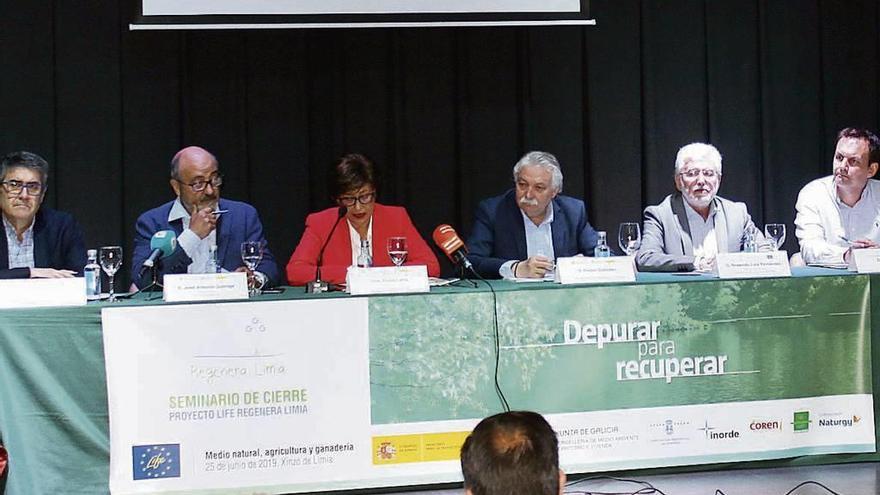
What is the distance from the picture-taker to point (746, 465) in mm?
3203

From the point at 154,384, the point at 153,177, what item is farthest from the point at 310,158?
the point at 154,384

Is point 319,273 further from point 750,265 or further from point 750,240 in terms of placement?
point 750,240

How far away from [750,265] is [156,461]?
77.1 inches

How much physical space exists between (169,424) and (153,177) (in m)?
2.02

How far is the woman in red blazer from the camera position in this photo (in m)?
3.59

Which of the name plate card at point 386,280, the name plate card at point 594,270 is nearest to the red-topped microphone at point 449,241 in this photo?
the name plate card at point 386,280

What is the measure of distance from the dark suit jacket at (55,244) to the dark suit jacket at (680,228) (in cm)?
213

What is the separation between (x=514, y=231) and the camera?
3.82 m

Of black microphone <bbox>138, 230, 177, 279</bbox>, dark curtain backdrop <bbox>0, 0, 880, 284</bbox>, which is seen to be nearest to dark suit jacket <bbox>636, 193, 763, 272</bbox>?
dark curtain backdrop <bbox>0, 0, 880, 284</bbox>

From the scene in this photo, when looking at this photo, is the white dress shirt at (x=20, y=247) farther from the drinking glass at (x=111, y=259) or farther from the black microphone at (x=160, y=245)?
the black microphone at (x=160, y=245)

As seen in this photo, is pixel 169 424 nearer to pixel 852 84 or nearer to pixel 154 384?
pixel 154 384

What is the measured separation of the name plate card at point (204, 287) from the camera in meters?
2.84

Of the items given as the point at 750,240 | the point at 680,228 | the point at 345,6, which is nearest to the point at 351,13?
the point at 345,6

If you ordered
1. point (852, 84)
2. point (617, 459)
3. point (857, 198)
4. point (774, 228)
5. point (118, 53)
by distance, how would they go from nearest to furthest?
point (617, 459) < point (774, 228) < point (857, 198) < point (118, 53) < point (852, 84)
